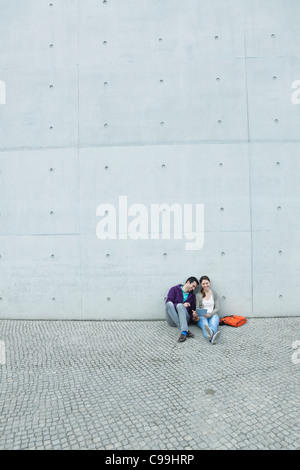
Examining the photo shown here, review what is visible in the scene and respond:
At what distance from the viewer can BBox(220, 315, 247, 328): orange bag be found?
5552 mm

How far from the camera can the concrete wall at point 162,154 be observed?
6.00 meters

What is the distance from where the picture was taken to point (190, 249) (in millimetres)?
6020

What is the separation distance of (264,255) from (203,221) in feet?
4.32

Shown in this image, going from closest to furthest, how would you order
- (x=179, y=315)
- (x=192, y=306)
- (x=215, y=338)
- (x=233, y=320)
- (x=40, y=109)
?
(x=215, y=338)
(x=179, y=315)
(x=192, y=306)
(x=233, y=320)
(x=40, y=109)

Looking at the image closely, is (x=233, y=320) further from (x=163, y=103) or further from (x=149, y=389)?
(x=163, y=103)

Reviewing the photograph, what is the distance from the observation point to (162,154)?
19.8 feet

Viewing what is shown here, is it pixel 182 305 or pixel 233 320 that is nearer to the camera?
pixel 182 305

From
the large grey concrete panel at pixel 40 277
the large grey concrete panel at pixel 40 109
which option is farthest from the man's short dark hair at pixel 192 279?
the large grey concrete panel at pixel 40 109

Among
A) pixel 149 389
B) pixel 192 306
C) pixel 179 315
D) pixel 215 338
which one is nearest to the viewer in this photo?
pixel 149 389

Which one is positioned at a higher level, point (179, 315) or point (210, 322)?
point (179, 315)

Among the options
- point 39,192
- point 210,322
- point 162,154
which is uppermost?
point 162,154

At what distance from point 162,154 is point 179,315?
2970 millimetres

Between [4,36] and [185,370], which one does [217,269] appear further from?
[4,36]

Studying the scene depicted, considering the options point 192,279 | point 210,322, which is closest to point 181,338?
point 210,322
